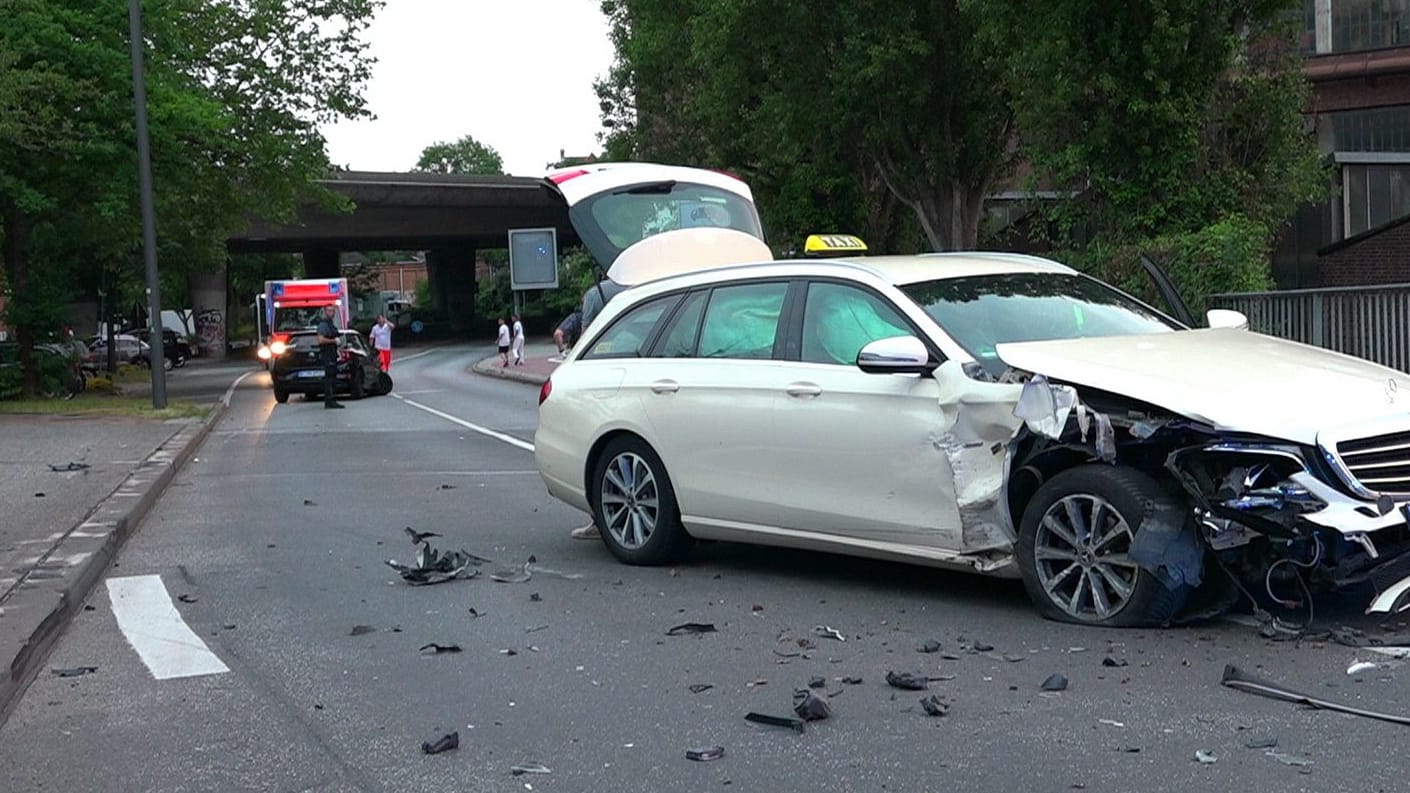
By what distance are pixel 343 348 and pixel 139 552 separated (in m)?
22.2

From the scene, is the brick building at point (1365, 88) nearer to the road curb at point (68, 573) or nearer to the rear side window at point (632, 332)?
the road curb at point (68, 573)

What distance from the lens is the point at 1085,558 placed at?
22.3 feet

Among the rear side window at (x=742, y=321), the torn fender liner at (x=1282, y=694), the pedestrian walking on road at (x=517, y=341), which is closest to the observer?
the torn fender liner at (x=1282, y=694)

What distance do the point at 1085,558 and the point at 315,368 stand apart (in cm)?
2671

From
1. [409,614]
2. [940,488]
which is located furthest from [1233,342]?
[409,614]

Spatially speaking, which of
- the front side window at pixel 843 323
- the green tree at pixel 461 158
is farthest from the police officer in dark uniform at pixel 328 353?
the green tree at pixel 461 158

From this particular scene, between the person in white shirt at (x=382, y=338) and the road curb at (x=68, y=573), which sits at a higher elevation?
the person in white shirt at (x=382, y=338)

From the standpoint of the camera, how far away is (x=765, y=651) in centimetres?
679

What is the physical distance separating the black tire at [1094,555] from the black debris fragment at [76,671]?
4085mm

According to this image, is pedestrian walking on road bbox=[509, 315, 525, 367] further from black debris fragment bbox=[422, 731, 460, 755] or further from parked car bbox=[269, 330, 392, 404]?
black debris fragment bbox=[422, 731, 460, 755]

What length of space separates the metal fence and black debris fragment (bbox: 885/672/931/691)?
10716 millimetres

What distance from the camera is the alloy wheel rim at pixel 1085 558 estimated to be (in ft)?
21.9

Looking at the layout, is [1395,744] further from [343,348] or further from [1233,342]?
[343,348]

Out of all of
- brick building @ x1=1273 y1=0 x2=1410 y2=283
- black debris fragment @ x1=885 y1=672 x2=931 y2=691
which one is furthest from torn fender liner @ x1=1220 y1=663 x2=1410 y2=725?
brick building @ x1=1273 y1=0 x2=1410 y2=283
